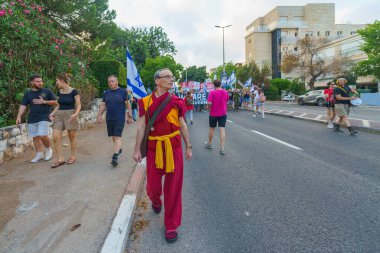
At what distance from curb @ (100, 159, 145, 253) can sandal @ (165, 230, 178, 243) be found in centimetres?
43

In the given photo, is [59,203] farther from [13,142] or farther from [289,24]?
[289,24]

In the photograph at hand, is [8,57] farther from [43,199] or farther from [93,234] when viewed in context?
[93,234]

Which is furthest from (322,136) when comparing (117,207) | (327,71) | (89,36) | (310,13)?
(310,13)

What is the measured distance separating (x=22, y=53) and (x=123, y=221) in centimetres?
734

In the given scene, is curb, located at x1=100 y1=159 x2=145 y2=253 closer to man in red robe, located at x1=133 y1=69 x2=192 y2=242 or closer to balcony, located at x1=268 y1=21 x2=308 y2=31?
man in red robe, located at x1=133 y1=69 x2=192 y2=242

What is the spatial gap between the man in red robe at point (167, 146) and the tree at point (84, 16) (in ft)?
41.4

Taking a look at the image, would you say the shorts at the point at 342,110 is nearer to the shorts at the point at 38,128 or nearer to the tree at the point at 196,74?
the shorts at the point at 38,128

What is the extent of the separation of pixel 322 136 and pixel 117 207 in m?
7.95

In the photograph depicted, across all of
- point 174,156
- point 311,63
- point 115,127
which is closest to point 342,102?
point 115,127

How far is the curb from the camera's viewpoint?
2916 millimetres

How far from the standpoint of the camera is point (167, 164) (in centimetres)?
323

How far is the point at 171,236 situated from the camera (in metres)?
3.16

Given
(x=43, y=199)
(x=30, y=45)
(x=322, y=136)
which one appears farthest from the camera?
(x=322, y=136)

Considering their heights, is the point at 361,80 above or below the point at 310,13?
below
